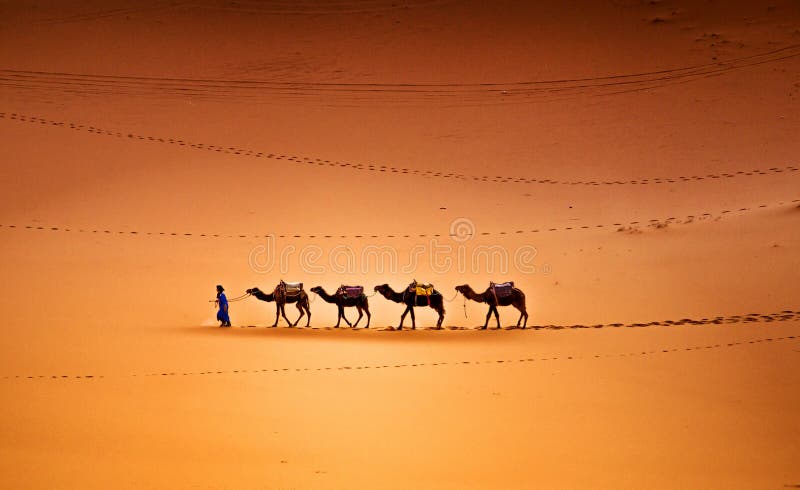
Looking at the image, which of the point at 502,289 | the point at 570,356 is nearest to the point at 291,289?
the point at 502,289

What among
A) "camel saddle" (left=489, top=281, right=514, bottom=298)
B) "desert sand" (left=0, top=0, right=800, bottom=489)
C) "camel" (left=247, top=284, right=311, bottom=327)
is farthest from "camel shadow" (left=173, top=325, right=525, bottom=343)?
"camel saddle" (left=489, top=281, right=514, bottom=298)

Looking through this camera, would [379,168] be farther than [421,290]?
Yes

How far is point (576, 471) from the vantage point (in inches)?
307

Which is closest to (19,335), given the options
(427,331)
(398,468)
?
(427,331)

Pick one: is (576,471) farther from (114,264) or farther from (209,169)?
(209,169)

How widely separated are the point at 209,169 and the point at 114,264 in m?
5.73

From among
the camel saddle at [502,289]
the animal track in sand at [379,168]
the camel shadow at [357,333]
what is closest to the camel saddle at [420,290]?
the camel shadow at [357,333]

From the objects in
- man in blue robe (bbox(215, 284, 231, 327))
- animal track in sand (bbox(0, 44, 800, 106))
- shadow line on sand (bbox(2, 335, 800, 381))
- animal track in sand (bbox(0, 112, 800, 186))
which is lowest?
shadow line on sand (bbox(2, 335, 800, 381))

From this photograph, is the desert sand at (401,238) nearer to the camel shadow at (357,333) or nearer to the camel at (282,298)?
the camel shadow at (357,333)

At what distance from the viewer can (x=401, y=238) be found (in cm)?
1916

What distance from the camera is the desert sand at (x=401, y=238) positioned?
27.8 feet

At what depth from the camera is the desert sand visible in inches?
333

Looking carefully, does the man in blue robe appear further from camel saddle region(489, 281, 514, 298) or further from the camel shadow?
camel saddle region(489, 281, 514, 298)

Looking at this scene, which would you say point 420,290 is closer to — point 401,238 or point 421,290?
point 421,290
